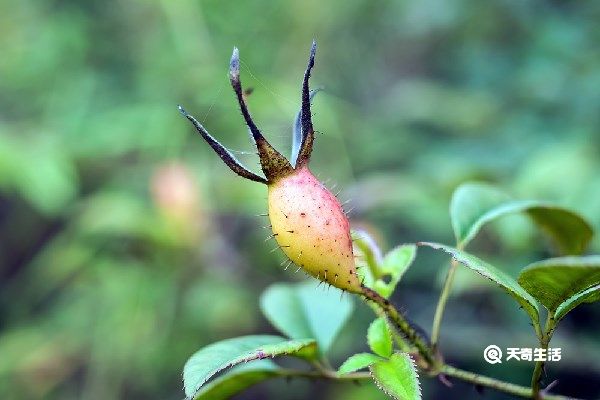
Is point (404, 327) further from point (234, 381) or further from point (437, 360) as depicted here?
point (234, 381)

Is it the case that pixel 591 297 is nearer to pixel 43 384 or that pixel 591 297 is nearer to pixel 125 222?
pixel 125 222

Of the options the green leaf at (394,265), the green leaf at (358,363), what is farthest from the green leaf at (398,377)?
the green leaf at (394,265)

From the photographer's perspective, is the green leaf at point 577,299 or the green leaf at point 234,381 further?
the green leaf at point 234,381

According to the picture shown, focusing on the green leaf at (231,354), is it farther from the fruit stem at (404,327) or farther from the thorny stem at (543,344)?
the thorny stem at (543,344)

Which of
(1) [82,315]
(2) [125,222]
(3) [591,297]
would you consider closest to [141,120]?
(2) [125,222]

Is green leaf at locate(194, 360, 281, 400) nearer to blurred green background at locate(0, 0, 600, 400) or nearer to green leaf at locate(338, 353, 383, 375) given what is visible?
green leaf at locate(338, 353, 383, 375)


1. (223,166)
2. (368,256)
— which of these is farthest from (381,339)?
(223,166)

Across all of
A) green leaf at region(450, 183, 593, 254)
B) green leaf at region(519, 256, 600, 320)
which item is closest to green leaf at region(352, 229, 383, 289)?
green leaf at region(450, 183, 593, 254)
